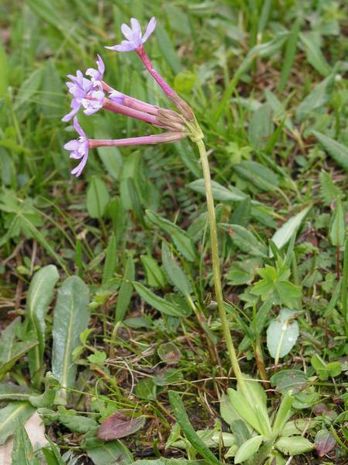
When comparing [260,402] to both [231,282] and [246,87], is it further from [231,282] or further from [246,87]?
[246,87]

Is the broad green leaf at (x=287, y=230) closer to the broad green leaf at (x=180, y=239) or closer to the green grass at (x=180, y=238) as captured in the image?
the green grass at (x=180, y=238)

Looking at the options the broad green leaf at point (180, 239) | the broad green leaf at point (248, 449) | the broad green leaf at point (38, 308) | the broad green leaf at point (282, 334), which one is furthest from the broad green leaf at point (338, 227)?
the broad green leaf at point (38, 308)

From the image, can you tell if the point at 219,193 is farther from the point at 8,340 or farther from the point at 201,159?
the point at 8,340

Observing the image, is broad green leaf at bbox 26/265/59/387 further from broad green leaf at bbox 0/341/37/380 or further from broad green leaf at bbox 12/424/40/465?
broad green leaf at bbox 12/424/40/465

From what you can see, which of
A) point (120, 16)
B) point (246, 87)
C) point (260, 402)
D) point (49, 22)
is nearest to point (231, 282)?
point (260, 402)

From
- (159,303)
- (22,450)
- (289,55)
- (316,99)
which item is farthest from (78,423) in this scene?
(289,55)

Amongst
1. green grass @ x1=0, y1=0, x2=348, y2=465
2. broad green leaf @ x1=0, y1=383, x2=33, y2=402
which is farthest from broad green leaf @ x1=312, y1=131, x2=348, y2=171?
broad green leaf @ x1=0, y1=383, x2=33, y2=402
